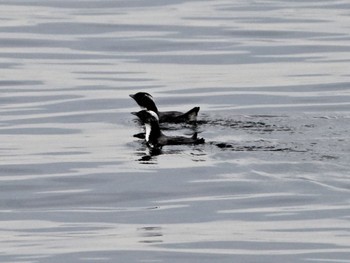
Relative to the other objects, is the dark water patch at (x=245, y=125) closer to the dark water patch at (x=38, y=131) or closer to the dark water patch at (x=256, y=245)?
the dark water patch at (x=38, y=131)

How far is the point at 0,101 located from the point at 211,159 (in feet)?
25.4

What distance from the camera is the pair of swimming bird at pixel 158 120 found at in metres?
22.3

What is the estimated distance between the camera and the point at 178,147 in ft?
72.2

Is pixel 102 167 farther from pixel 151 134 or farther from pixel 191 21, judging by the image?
pixel 191 21

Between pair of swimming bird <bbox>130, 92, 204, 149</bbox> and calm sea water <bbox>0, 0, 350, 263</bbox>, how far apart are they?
9.1 inches

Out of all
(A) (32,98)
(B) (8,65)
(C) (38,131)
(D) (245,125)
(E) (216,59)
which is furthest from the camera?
(E) (216,59)

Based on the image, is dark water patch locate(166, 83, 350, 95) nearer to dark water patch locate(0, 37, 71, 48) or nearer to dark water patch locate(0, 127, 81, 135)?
dark water patch locate(0, 127, 81, 135)

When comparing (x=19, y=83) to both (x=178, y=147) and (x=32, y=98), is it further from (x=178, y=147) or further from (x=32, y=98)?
(x=178, y=147)

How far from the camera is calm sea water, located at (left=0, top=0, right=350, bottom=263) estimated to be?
53.7ft

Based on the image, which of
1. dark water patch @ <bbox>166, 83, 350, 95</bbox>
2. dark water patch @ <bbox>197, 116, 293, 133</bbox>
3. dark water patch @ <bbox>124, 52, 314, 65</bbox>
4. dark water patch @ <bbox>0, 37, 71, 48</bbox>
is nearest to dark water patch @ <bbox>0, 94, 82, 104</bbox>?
dark water patch @ <bbox>166, 83, 350, 95</bbox>

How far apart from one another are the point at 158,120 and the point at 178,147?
1847 mm

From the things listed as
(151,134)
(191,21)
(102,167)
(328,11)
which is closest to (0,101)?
(151,134)

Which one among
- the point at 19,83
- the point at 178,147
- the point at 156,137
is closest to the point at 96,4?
the point at 19,83

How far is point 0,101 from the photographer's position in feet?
90.2
